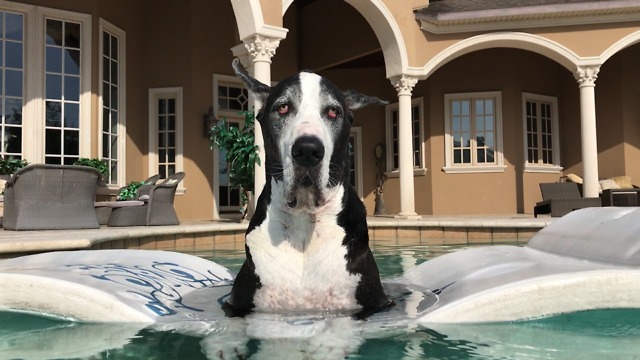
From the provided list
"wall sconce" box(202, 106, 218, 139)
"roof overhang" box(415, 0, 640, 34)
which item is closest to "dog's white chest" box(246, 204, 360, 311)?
"roof overhang" box(415, 0, 640, 34)

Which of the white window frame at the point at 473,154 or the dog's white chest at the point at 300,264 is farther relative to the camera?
the white window frame at the point at 473,154

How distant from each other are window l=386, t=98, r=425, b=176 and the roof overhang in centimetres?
289

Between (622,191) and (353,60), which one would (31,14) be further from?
(622,191)

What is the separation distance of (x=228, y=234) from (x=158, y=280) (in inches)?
213

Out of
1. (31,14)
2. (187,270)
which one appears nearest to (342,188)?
(187,270)

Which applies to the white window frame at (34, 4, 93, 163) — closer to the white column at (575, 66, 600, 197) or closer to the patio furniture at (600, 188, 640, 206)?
the patio furniture at (600, 188, 640, 206)

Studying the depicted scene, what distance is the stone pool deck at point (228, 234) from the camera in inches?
241

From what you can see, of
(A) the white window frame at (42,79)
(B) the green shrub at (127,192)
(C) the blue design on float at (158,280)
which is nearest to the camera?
(C) the blue design on float at (158,280)

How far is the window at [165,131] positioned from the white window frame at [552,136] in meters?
8.53

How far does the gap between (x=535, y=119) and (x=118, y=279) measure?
13727 millimetres

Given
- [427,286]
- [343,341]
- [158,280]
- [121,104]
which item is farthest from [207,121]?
[343,341]

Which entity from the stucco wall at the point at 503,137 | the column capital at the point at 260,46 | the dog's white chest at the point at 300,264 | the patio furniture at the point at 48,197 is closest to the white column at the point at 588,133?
the stucco wall at the point at 503,137

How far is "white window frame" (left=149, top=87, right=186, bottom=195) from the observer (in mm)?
12352

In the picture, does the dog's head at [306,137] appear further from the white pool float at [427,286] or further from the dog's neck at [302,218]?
the white pool float at [427,286]
